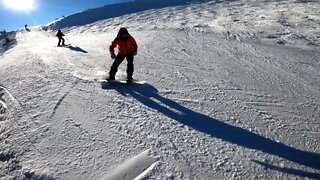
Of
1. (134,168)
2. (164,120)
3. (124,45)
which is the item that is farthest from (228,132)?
(124,45)

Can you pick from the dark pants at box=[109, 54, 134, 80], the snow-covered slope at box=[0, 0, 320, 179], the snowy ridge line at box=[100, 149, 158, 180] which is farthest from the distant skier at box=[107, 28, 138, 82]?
the snowy ridge line at box=[100, 149, 158, 180]

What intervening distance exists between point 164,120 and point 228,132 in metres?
1.28

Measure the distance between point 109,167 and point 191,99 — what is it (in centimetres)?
332

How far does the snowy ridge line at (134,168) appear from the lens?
15.1ft

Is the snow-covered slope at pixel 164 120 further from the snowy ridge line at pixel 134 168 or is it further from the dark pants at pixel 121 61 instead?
the dark pants at pixel 121 61

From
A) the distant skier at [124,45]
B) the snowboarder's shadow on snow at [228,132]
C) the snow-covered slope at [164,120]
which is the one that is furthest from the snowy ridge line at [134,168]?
the distant skier at [124,45]

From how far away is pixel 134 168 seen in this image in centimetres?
477

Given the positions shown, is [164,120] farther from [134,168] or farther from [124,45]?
[124,45]

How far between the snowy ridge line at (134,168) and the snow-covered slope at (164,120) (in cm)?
2

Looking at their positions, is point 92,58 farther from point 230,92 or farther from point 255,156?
point 255,156

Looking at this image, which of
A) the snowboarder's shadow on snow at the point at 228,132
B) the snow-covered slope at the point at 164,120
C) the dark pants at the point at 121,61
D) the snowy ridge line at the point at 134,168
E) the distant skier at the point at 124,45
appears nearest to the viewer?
the snowy ridge line at the point at 134,168

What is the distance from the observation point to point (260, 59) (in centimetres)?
1214

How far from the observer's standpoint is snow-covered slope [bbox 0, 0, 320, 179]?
15.9ft

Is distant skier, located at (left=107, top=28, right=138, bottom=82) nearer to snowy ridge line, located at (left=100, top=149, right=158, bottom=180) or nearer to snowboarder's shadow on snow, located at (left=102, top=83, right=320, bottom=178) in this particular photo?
snowboarder's shadow on snow, located at (left=102, top=83, right=320, bottom=178)
